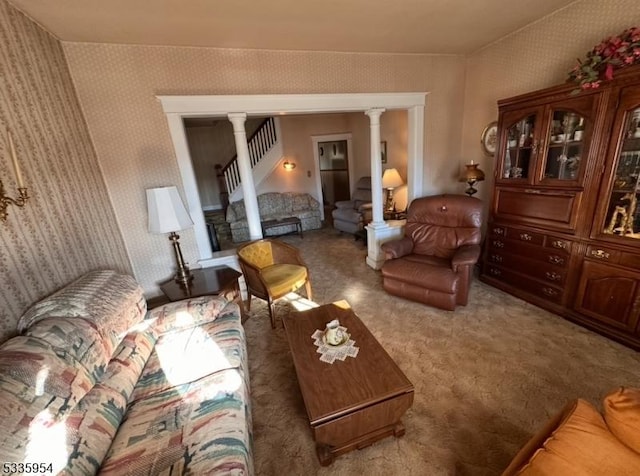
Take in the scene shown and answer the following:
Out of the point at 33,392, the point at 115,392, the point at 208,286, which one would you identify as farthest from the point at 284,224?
the point at 33,392

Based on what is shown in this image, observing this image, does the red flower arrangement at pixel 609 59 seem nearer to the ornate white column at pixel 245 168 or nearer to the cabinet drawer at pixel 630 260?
the cabinet drawer at pixel 630 260

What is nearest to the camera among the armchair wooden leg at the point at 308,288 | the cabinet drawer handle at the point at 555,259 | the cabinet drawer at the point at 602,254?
the cabinet drawer at the point at 602,254

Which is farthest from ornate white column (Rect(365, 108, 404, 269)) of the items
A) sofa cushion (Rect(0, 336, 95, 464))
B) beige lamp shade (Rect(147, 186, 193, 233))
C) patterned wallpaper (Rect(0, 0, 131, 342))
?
sofa cushion (Rect(0, 336, 95, 464))

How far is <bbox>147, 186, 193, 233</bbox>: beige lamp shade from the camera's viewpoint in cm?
213

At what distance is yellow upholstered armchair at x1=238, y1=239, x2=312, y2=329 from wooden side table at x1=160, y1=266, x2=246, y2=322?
195 mm

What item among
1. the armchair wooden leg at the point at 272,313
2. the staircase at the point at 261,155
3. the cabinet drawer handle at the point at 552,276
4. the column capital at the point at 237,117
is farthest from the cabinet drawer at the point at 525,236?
the staircase at the point at 261,155

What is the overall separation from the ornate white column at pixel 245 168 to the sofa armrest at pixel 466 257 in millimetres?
2107

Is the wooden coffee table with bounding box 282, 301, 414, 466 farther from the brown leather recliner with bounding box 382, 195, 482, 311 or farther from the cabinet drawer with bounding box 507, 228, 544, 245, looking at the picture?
the cabinet drawer with bounding box 507, 228, 544, 245

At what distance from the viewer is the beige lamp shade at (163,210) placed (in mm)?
2131

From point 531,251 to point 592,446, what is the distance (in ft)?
6.70

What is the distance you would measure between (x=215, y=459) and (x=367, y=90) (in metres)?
3.41

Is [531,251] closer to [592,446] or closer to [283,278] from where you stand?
[592,446]

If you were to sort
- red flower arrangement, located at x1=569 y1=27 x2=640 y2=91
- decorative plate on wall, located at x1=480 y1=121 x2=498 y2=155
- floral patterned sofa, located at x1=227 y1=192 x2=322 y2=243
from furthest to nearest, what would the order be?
1. floral patterned sofa, located at x1=227 y1=192 x2=322 y2=243
2. decorative plate on wall, located at x1=480 y1=121 x2=498 y2=155
3. red flower arrangement, located at x1=569 y1=27 x2=640 y2=91

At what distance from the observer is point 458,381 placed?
184 centimetres
